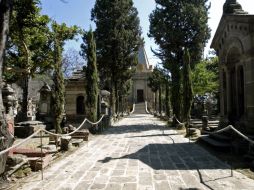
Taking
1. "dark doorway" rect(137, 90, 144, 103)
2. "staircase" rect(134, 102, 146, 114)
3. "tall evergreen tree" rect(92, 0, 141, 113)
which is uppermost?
"tall evergreen tree" rect(92, 0, 141, 113)

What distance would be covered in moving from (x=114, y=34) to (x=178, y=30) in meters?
7.93

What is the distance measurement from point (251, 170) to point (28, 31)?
17522 mm

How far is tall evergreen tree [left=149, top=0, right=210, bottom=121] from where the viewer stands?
84.4 feet

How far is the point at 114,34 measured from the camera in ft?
105

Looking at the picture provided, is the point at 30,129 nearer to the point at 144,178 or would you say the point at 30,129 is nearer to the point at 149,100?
the point at 144,178

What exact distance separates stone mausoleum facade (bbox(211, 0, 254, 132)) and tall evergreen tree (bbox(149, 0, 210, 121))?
29.5 ft

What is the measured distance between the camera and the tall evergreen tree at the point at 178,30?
84.4 ft

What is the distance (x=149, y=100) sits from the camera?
246 feet

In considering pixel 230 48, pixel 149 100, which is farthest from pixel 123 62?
pixel 149 100

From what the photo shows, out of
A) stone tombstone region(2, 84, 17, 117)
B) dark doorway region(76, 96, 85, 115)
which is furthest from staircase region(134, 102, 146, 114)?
stone tombstone region(2, 84, 17, 117)

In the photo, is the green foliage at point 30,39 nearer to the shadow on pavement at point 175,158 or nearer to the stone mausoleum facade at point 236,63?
the shadow on pavement at point 175,158

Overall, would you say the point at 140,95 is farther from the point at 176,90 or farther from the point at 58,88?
the point at 58,88

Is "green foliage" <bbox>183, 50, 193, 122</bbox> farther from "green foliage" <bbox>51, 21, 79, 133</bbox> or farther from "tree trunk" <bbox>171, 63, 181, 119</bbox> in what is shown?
"green foliage" <bbox>51, 21, 79, 133</bbox>

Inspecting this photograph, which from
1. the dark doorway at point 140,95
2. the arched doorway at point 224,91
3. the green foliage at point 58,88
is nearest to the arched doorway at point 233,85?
the arched doorway at point 224,91
